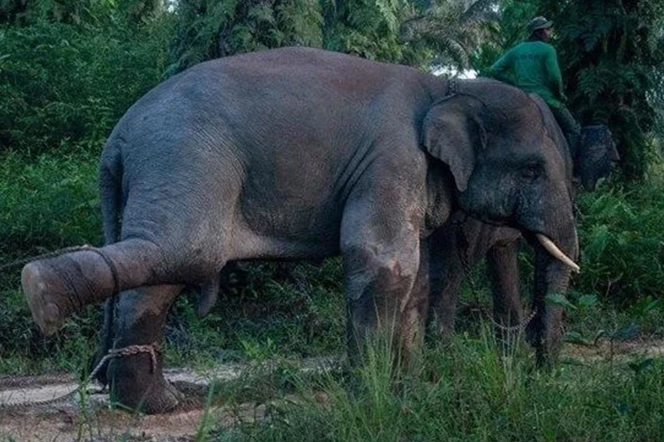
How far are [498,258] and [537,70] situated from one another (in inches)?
58.9

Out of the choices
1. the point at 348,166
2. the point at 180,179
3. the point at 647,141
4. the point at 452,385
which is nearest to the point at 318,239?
the point at 348,166

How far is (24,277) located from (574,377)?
9.04ft

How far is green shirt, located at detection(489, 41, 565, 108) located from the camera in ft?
33.2

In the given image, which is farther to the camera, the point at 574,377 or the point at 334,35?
the point at 334,35

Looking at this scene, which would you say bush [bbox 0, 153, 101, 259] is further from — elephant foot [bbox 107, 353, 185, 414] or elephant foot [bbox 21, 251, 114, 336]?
elephant foot [bbox 21, 251, 114, 336]

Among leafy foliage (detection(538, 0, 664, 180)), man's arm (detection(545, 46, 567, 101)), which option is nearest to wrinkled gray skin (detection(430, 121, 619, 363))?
man's arm (detection(545, 46, 567, 101))

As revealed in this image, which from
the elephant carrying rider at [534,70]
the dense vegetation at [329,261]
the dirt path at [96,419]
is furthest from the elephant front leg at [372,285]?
the elephant carrying rider at [534,70]

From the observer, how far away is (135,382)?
24.2ft

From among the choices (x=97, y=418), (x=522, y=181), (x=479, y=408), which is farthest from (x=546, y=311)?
(x=97, y=418)

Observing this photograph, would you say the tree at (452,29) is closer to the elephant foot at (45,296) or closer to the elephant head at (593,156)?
the elephant head at (593,156)

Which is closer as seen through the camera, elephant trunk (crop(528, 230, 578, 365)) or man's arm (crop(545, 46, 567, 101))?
elephant trunk (crop(528, 230, 578, 365))

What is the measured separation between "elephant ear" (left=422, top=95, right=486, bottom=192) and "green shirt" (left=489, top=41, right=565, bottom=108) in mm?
1801

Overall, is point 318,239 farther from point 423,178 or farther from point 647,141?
point 647,141

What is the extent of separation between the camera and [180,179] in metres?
7.26
